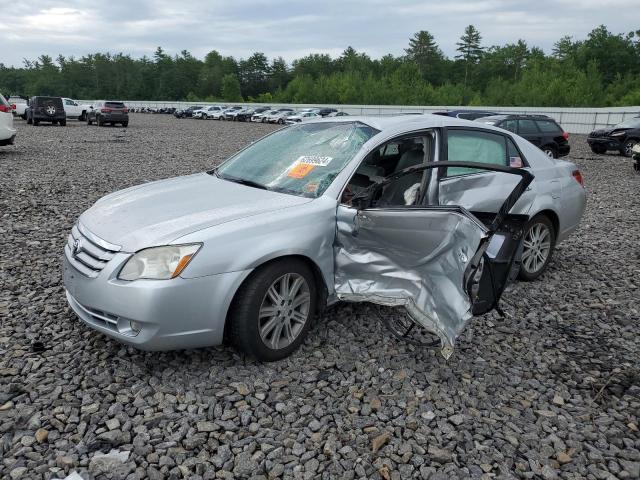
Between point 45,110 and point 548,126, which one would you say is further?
point 45,110

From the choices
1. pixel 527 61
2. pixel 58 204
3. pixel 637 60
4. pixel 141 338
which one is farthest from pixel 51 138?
pixel 527 61

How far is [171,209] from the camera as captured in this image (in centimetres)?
362

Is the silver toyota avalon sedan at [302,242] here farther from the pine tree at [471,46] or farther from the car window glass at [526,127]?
the pine tree at [471,46]

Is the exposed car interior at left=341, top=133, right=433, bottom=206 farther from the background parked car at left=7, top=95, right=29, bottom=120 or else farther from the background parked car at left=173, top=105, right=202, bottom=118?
the background parked car at left=173, top=105, right=202, bottom=118

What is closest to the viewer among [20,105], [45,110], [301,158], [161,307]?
[161,307]

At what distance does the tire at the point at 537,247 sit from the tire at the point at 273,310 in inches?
98.6

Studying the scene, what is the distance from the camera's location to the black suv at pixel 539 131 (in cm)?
1467

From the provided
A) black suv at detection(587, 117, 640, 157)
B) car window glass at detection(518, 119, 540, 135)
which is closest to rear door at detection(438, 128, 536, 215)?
car window glass at detection(518, 119, 540, 135)

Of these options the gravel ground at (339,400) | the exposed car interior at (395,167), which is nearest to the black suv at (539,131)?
the gravel ground at (339,400)

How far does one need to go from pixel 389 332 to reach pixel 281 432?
4.65 feet

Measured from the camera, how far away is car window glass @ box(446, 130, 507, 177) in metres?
4.41

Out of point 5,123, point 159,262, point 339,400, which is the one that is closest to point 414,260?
point 339,400

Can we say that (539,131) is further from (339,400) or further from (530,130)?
(339,400)

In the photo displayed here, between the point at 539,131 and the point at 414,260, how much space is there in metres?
13.4
